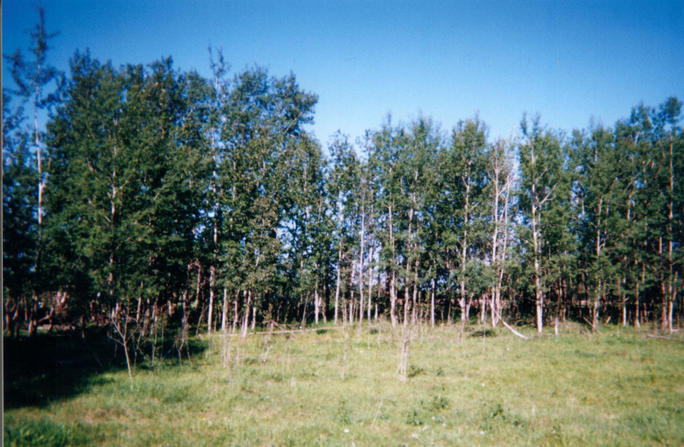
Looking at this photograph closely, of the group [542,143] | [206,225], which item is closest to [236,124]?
[206,225]

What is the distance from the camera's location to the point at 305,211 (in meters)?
26.5

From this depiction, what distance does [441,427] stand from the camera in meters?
6.90

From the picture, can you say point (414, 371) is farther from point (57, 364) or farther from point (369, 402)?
point (57, 364)

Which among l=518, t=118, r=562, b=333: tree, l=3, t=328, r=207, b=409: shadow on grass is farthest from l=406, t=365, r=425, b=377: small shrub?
l=518, t=118, r=562, b=333: tree

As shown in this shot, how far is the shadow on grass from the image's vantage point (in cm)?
826

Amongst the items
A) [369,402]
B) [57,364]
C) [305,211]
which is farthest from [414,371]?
[305,211]

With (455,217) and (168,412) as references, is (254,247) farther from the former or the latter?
(455,217)

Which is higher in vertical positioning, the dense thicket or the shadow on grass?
the dense thicket

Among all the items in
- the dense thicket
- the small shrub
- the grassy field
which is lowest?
the small shrub

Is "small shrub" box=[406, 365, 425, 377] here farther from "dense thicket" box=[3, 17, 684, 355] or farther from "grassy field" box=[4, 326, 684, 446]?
"dense thicket" box=[3, 17, 684, 355]

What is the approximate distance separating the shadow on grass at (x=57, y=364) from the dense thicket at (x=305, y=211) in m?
1.14

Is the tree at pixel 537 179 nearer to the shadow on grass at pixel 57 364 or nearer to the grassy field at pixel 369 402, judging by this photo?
Answer: the grassy field at pixel 369 402

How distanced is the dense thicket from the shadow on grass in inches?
45.0

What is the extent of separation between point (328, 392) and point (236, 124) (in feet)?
73.5
